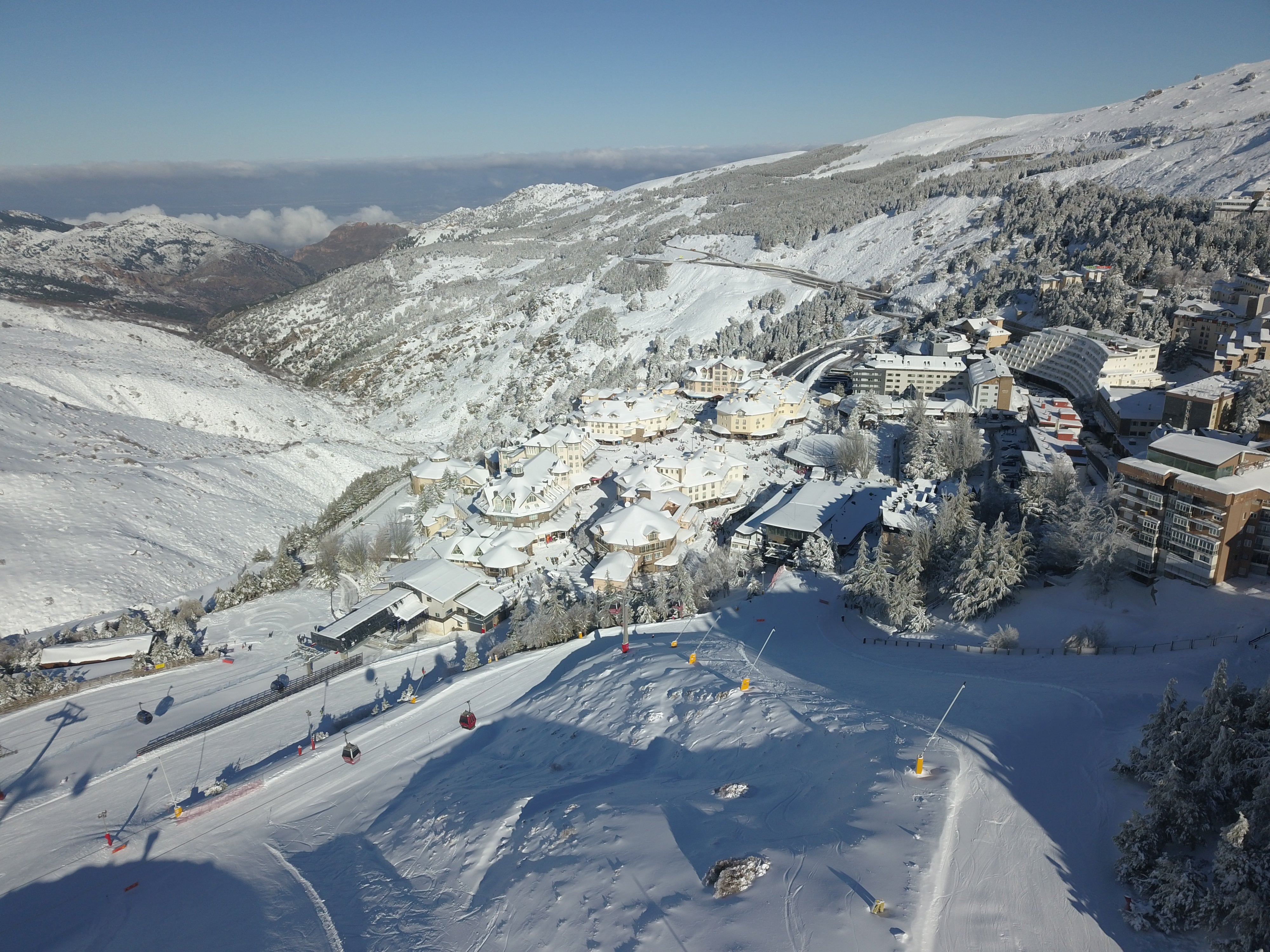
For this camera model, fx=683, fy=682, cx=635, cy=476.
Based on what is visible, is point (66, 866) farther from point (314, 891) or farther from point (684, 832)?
point (684, 832)

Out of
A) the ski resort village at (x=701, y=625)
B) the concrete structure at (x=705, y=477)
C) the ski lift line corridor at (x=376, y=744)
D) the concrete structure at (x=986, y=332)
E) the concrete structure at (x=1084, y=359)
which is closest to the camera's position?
the ski resort village at (x=701, y=625)

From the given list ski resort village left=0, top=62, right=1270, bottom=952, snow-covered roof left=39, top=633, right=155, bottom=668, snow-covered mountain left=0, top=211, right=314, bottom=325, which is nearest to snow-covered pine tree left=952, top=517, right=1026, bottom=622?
ski resort village left=0, top=62, right=1270, bottom=952

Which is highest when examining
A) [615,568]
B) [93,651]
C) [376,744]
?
[376,744]

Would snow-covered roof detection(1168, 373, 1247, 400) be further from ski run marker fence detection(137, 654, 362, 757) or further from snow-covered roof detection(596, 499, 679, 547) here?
ski run marker fence detection(137, 654, 362, 757)

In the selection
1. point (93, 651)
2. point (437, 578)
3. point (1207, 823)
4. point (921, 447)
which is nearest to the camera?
point (1207, 823)

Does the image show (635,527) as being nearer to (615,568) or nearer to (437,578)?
(615,568)

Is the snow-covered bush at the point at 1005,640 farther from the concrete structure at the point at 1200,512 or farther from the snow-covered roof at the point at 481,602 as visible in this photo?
the snow-covered roof at the point at 481,602

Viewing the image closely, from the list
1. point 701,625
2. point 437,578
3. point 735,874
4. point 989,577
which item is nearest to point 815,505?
point 701,625

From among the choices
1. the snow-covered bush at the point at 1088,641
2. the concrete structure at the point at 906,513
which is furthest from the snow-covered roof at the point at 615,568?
the snow-covered bush at the point at 1088,641
